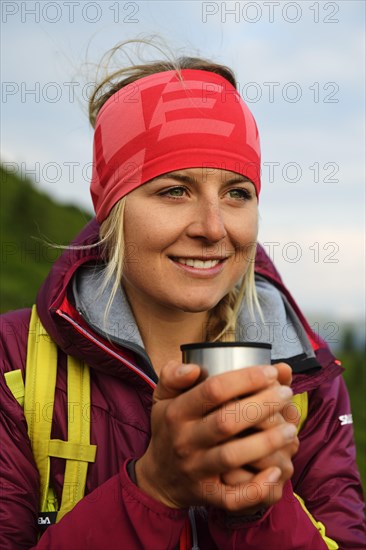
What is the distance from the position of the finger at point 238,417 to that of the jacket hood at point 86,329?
1202 millimetres

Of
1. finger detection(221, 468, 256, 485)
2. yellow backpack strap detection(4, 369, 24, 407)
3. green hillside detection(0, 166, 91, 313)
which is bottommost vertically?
finger detection(221, 468, 256, 485)

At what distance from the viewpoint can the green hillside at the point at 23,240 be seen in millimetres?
14250

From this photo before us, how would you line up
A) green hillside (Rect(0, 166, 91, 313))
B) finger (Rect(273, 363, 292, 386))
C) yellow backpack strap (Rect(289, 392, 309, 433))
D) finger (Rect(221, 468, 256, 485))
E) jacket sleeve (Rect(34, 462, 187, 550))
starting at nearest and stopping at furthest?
finger (Rect(221, 468, 256, 485)) < finger (Rect(273, 363, 292, 386)) < jacket sleeve (Rect(34, 462, 187, 550)) < yellow backpack strap (Rect(289, 392, 309, 433)) < green hillside (Rect(0, 166, 91, 313))

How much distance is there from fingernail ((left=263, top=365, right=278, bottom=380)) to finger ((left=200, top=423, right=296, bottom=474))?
0.18 meters

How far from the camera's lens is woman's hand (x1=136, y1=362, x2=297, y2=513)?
2.34 meters

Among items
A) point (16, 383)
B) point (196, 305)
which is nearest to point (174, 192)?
point (196, 305)

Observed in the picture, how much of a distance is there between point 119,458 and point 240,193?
1461 mm

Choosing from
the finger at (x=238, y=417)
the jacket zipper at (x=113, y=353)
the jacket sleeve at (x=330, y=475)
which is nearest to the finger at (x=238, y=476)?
the finger at (x=238, y=417)

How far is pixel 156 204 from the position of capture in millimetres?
3539

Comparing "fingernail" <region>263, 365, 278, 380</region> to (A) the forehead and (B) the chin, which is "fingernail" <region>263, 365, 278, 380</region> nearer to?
(B) the chin

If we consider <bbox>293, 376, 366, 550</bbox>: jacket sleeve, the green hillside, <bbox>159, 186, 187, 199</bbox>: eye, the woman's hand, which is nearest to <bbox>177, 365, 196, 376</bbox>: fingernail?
the woman's hand

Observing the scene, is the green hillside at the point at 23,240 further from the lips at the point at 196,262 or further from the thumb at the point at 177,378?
the thumb at the point at 177,378

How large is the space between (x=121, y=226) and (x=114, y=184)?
269 mm

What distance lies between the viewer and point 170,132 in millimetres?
3686
